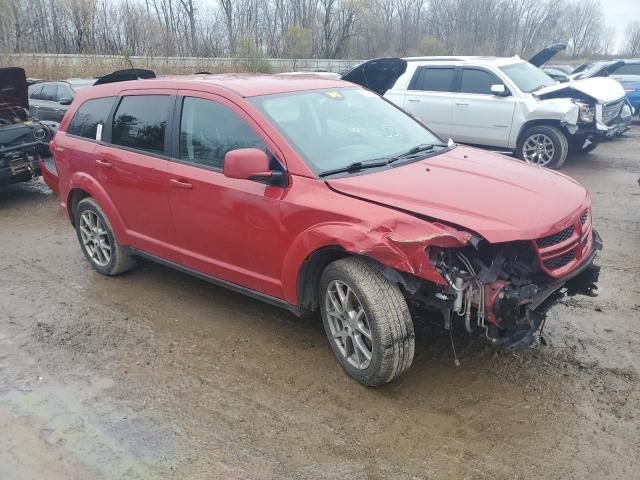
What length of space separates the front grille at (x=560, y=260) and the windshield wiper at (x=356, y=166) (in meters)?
1.23

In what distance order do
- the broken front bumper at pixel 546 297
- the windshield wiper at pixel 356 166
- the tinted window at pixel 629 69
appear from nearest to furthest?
the broken front bumper at pixel 546 297, the windshield wiper at pixel 356 166, the tinted window at pixel 629 69

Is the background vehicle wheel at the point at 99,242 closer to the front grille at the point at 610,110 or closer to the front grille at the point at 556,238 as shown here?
the front grille at the point at 556,238

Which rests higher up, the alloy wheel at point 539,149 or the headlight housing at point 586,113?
the headlight housing at point 586,113

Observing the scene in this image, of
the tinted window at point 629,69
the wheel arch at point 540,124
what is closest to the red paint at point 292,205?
the wheel arch at point 540,124

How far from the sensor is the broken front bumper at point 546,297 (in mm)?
3148

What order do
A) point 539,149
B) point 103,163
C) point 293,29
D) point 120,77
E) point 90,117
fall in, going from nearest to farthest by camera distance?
point 103,163, point 90,117, point 120,77, point 539,149, point 293,29

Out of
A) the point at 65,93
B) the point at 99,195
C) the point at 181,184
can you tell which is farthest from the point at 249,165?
the point at 65,93

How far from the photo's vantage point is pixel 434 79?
1009cm

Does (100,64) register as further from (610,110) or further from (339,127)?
(339,127)

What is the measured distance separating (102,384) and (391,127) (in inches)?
109

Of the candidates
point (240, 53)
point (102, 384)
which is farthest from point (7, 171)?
point (240, 53)

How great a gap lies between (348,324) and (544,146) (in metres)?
7.27

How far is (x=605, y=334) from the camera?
4023 millimetres

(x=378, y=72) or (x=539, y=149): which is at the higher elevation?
(x=378, y=72)
